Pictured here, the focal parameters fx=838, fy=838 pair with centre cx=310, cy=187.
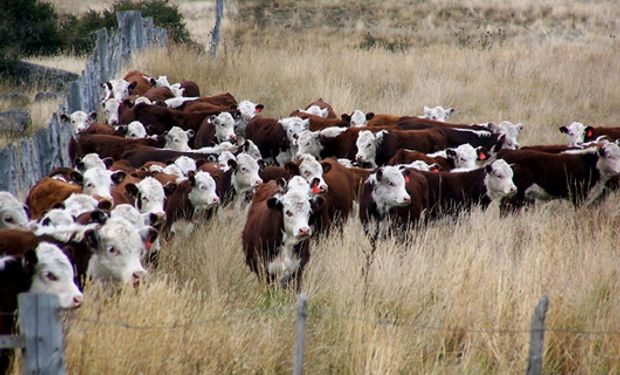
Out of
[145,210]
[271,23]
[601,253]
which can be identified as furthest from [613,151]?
[271,23]

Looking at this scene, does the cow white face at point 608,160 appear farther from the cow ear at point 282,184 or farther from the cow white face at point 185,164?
the cow white face at point 185,164

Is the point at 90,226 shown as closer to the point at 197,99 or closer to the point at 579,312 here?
the point at 579,312

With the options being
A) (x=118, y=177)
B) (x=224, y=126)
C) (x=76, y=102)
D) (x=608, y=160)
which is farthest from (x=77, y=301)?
(x=76, y=102)

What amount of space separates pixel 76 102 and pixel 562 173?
918 centimetres

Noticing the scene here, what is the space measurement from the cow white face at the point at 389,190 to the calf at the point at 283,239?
6.59 ft

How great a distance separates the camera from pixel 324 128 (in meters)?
15.0

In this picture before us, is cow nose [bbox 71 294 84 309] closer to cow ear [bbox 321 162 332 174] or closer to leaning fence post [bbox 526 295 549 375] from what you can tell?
leaning fence post [bbox 526 295 549 375]

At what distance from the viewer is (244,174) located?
11.5 m

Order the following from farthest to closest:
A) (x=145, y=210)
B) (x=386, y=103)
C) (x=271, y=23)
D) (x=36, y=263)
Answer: (x=271, y=23), (x=386, y=103), (x=145, y=210), (x=36, y=263)

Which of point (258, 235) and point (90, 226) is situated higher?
point (90, 226)

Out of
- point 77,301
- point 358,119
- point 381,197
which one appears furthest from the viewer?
point 358,119

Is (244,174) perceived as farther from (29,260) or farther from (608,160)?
(29,260)

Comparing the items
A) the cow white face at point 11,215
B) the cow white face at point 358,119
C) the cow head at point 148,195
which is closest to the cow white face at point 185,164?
the cow head at point 148,195

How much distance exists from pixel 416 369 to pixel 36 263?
9.14 feet
